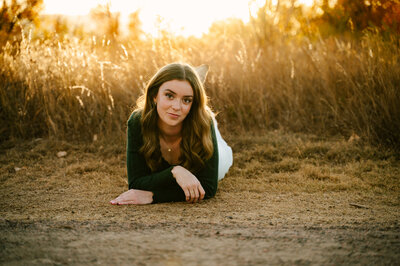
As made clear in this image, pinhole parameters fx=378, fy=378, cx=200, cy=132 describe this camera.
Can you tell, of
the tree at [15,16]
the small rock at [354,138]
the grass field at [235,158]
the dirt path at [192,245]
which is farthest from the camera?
the tree at [15,16]

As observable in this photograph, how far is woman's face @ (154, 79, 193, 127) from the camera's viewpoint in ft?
8.14

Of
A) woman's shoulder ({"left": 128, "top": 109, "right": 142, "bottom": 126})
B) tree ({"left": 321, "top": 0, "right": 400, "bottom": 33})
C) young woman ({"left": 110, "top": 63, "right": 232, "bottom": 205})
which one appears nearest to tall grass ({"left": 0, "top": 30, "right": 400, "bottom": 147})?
tree ({"left": 321, "top": 0, "right": 400, "bottom": 33})

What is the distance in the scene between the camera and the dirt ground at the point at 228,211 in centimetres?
161

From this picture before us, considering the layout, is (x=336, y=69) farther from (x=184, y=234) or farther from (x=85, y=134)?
(x=184, y=234)

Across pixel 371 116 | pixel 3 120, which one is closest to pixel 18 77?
pixel 3 120

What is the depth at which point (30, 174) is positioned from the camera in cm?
358

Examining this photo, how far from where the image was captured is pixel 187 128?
2.68m

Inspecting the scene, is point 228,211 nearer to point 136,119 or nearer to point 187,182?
point 187,182

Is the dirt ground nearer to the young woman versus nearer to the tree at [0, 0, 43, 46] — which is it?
the young woman

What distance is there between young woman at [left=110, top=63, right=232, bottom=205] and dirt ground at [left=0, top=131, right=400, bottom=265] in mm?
113

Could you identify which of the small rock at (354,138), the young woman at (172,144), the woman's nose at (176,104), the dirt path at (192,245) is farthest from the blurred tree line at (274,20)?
the dirt path at (192,245)

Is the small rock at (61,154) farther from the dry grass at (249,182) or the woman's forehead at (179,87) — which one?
the woman's forehead at (179,87)

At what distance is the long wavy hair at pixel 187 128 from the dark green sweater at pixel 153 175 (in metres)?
0.05

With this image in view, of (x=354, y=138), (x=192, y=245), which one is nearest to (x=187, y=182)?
(x=192, y=245)
